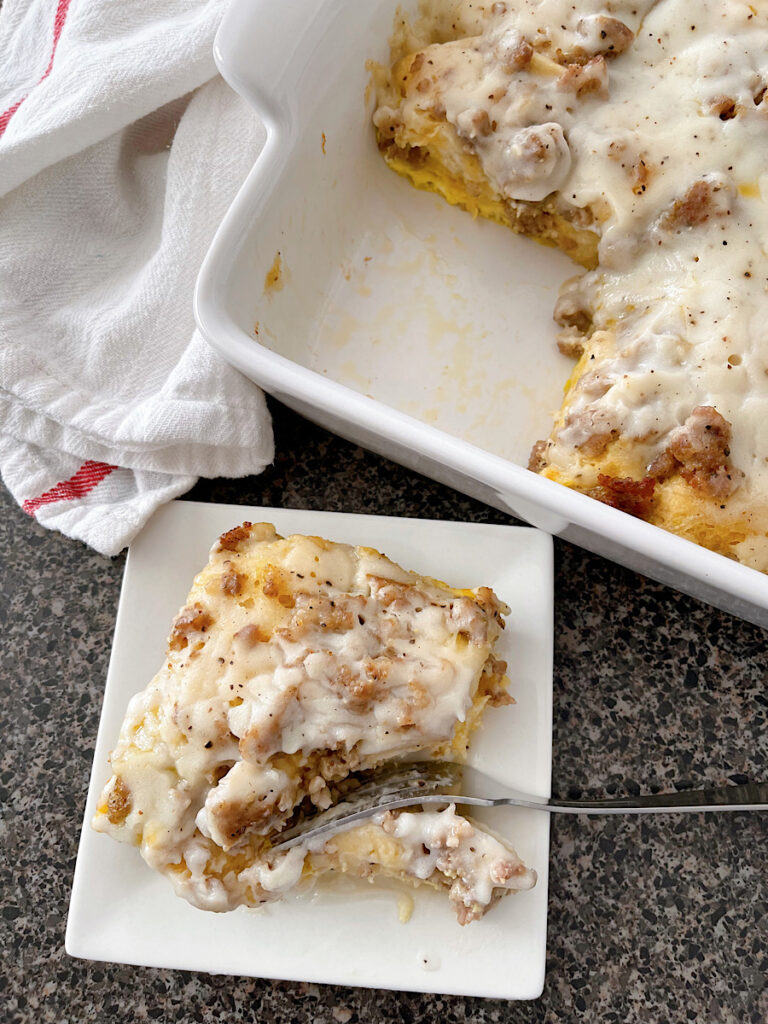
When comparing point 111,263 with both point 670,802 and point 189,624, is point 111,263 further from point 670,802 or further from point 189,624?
point 670,802

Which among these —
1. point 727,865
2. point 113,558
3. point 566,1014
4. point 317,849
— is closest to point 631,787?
point 727,865

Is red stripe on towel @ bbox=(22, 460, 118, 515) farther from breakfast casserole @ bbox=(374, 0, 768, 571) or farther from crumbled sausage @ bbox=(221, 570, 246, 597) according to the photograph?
breakfast casserole @ bbox=(374, 0, 768, 571)

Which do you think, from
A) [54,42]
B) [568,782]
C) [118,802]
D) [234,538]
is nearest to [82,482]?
[234,538]

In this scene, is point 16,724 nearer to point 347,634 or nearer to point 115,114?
point 347,634

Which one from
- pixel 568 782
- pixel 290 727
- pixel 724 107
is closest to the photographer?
pixel 290 727

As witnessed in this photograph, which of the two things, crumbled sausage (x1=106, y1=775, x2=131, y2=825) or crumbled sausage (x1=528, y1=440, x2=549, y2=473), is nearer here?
crumbled sausage (x1=106, y1=775, x2=131, y2=825)

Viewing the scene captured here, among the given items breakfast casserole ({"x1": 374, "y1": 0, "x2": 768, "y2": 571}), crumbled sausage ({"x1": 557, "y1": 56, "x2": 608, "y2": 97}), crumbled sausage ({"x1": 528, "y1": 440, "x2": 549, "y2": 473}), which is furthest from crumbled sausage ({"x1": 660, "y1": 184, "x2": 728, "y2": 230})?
crumbled sausage ({"x1": 528, "y1": 440, "x2": 549, "y2": 473})
